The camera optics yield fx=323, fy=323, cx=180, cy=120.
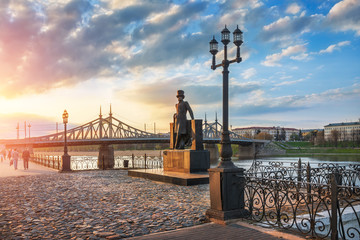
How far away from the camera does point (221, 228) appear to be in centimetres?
558

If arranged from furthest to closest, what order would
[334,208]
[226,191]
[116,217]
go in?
1. [116,217]
2. [226,191]
3. [334,208]

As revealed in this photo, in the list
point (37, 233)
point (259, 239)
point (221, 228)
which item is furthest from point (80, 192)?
point (259, 239)

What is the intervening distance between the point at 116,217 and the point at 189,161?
6899 millimetres

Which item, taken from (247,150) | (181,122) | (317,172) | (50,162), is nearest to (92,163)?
(50,162)

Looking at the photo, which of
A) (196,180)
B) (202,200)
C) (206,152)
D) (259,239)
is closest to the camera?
(259,239)

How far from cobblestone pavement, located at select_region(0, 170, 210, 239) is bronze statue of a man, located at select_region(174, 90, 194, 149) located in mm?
4261

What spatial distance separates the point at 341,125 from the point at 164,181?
14195cm

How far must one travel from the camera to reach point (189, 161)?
13.3 meters

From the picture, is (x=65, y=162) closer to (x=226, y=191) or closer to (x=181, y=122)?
(x=181, y=122)

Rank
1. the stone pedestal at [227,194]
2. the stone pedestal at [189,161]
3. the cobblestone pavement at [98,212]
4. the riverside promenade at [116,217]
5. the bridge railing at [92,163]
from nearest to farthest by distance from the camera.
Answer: the riverside promenade at [116,217] → the cobblestone pavement at [98,212] → the stone pedestal at [227,194] → the stone pedestal at [189,161] → the bridge railing at [92,163]

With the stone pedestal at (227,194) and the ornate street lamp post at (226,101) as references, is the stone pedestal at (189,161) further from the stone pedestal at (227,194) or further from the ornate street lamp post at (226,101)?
the stone pedestal at (227,194)

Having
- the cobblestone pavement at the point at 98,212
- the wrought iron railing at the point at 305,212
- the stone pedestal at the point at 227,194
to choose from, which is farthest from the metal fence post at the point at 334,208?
the cobblestone pavement at the point at 98,212

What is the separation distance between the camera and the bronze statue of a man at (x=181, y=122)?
14.2 metres

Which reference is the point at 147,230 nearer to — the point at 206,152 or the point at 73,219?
the point at 73,219
